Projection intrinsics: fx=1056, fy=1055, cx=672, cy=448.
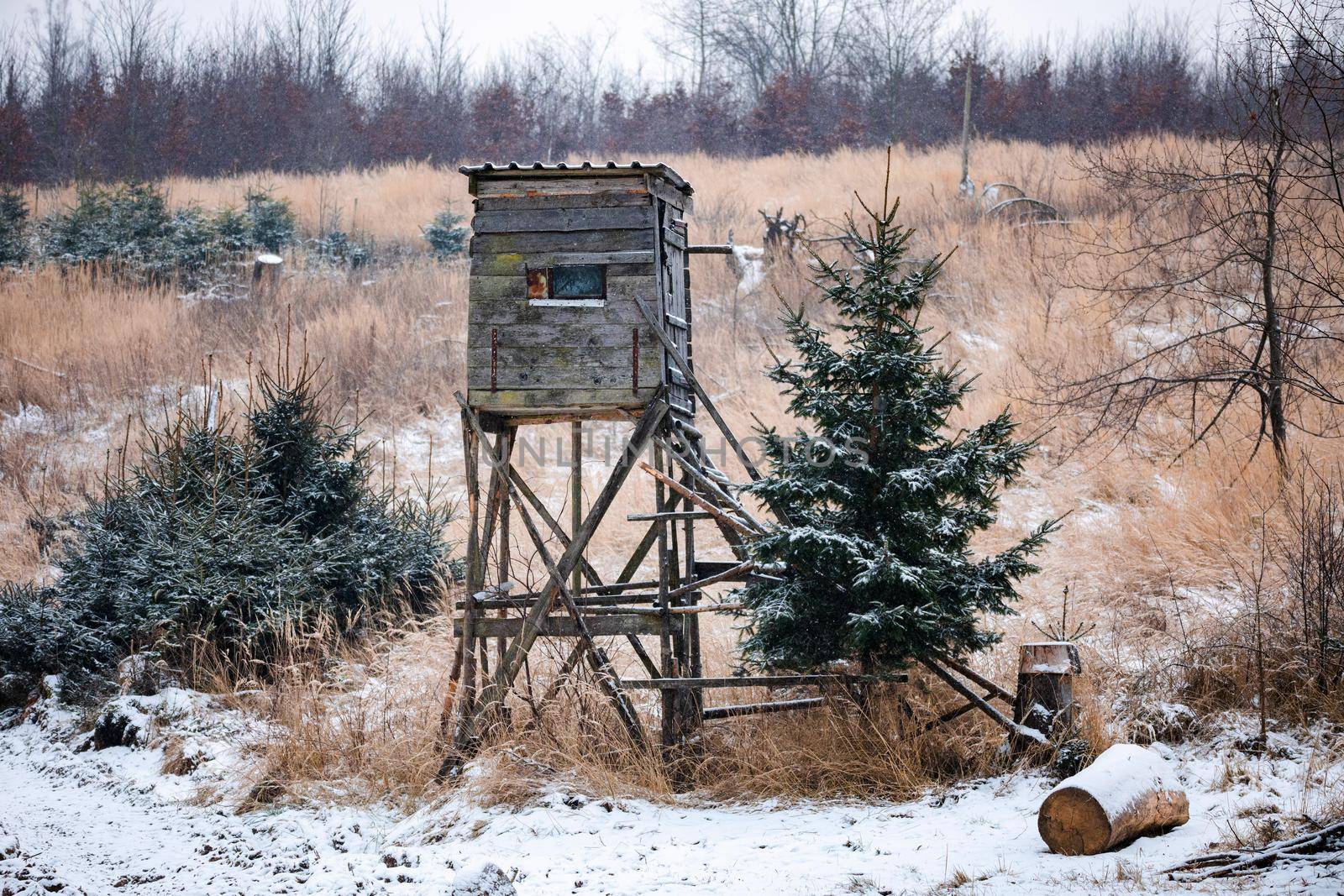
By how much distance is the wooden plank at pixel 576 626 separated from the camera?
7352 mm

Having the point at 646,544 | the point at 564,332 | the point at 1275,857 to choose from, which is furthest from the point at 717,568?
the point at 1275,857

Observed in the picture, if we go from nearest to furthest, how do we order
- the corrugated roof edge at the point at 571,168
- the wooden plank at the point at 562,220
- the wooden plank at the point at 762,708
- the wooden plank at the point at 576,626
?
1. the wooden plank at the point at 762,708
2. the wooden plank at the point at 576,626
3. the corrugated roof edge at the point at 571,168
4. the wooden plank at the point at 562,220

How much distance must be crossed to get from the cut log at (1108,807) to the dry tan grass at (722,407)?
1114mm

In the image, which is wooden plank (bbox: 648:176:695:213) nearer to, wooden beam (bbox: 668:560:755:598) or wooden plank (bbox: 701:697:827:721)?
wooden beam (bbox: 668:560:755:598)

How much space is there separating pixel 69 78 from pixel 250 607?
29.8m

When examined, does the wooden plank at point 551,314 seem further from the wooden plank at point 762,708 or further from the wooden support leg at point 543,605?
the wooden plank at point 762,708


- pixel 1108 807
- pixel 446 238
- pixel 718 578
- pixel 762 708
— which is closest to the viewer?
pixel 1108 807

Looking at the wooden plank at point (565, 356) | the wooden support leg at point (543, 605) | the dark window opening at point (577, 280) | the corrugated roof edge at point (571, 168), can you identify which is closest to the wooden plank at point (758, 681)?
the wooden support leg at point (543, 605)

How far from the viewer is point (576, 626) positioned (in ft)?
24.1

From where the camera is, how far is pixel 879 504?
6754 millimetres

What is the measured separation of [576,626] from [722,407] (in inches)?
341

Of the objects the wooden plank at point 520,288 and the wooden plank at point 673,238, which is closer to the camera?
the wooden plank at point 520,288

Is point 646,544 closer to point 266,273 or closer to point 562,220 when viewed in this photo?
point 562,220

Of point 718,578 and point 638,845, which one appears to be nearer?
point 638,845
